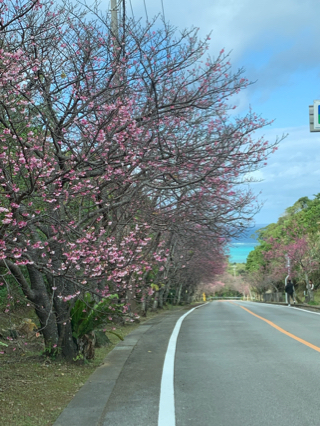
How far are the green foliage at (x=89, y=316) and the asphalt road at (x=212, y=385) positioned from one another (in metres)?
0.74

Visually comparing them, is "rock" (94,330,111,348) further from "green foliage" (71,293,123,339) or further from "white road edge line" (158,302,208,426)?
"green foliage" (71,293,123,339)

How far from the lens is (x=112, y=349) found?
9961 mm

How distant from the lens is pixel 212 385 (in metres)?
6.39

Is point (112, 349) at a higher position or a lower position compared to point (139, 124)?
lower

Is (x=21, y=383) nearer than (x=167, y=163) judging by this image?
Yes

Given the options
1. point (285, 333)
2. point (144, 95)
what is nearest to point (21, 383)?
point (144, 95)

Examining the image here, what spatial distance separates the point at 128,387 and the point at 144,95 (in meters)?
6.05

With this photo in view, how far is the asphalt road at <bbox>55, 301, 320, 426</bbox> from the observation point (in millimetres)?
4891

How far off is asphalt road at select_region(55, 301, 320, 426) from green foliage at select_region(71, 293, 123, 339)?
0.74 m

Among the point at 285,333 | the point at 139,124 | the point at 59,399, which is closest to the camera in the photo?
the point at 59,399

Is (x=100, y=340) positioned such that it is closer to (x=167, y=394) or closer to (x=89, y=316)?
(x=89, y=316)

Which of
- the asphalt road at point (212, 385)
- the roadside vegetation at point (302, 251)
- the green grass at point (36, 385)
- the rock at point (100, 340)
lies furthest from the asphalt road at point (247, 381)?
the roadside vegetation at point (302, 251)

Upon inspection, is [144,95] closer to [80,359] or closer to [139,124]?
[139,124]

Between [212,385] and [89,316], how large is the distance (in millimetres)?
2620
